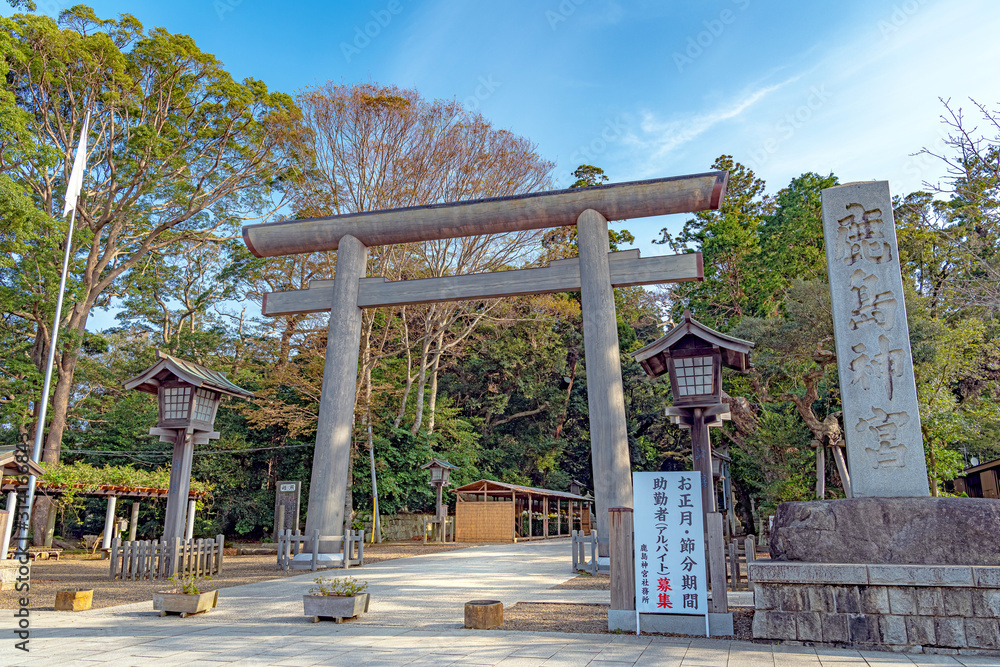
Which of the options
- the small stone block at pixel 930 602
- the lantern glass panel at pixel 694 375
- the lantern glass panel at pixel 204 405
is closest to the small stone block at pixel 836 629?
the small stone block at pixel 930 602

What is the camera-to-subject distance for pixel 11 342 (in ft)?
56.2

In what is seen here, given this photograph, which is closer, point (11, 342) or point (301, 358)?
point (11, 342)

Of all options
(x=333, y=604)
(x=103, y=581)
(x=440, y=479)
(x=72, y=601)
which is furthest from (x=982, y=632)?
(x=440, y=479)

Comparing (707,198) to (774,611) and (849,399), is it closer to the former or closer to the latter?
(849,399)

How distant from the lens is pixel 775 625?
5230 millimetres

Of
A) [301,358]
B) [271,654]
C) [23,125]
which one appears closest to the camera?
[271,654]

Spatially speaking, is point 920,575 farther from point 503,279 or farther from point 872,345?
point 503,279

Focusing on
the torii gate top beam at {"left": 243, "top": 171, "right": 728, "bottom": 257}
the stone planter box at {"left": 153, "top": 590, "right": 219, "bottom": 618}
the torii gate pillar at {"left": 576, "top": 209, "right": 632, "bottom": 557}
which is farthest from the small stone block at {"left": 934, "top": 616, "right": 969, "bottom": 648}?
the torii gate top beam at {"left": 243, "top": 171, "right": 728, "bottom": 257}

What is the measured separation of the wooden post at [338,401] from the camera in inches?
431

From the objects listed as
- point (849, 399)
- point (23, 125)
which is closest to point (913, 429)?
point (849, 399)

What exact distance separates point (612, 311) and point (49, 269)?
1504 cm

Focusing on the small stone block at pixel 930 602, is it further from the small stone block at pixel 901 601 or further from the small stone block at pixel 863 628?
the small stone block at pixel 863 628

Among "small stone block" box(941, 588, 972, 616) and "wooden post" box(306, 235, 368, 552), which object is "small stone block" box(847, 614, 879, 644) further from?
"wooden post" box(306, 235, 368, 552)

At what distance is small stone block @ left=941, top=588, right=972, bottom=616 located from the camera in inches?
190
